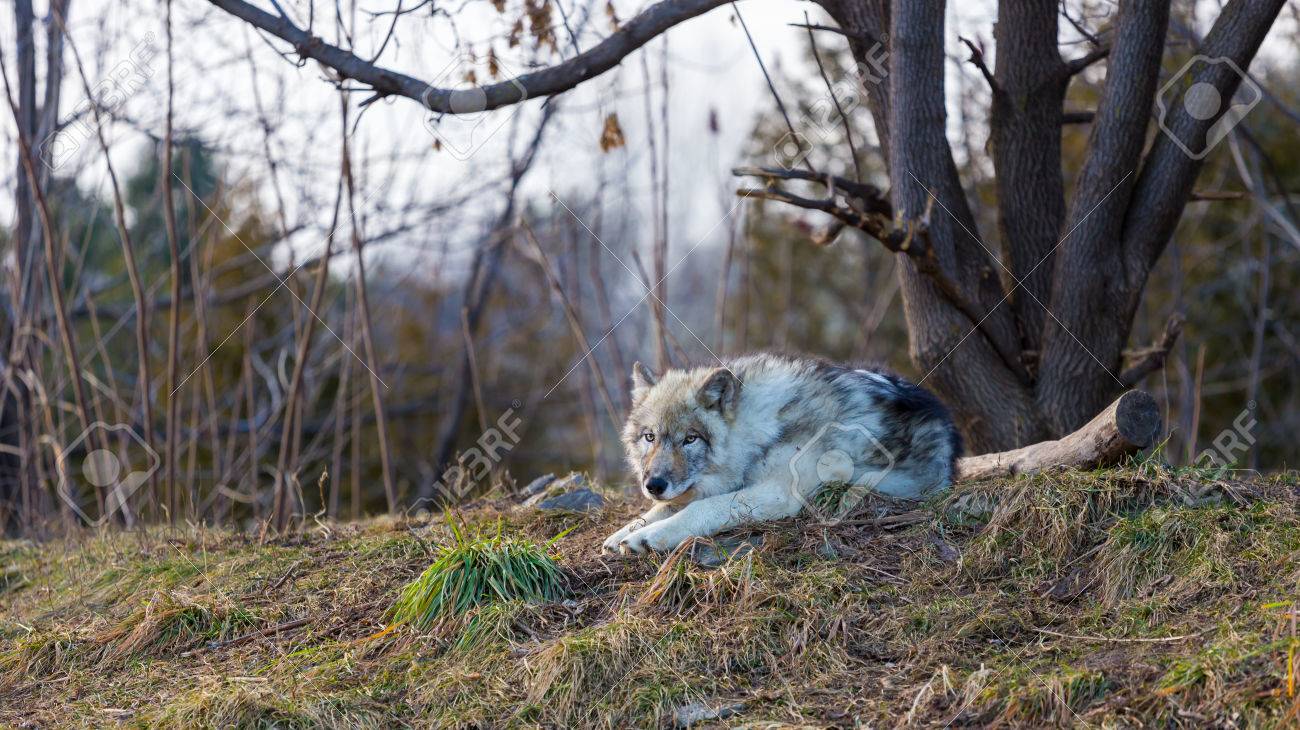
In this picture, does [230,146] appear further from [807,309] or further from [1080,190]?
[807,309]

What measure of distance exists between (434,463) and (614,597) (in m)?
12.1

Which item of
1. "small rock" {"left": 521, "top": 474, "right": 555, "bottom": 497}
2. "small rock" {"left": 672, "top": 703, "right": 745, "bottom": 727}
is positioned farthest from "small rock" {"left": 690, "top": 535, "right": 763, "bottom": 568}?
"small rock" {"left": 521, "top": 474, "right": 555, "bottom": 497}

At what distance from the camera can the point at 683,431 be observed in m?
5.42

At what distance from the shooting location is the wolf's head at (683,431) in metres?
5.21

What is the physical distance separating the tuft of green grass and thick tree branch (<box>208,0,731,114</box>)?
2.39 m

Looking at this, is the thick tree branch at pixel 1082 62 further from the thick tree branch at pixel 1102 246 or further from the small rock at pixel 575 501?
the small rock at pixel 575 501

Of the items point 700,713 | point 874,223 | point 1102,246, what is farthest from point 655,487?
point 1102,246

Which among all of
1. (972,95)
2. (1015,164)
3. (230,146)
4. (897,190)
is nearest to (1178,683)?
(897,190)

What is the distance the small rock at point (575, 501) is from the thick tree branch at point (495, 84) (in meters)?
2.27

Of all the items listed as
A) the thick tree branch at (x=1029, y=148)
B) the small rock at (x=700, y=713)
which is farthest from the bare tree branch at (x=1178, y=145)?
the small rock at (x=700, y=713)

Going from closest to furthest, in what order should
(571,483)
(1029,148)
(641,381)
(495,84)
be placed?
(495,84) → (641,381) → (1029,148) → (571,483)

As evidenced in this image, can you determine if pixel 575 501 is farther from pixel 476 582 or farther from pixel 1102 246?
pixel 1102 246

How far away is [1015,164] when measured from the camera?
6.76 m

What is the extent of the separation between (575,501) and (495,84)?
7.88 ft
